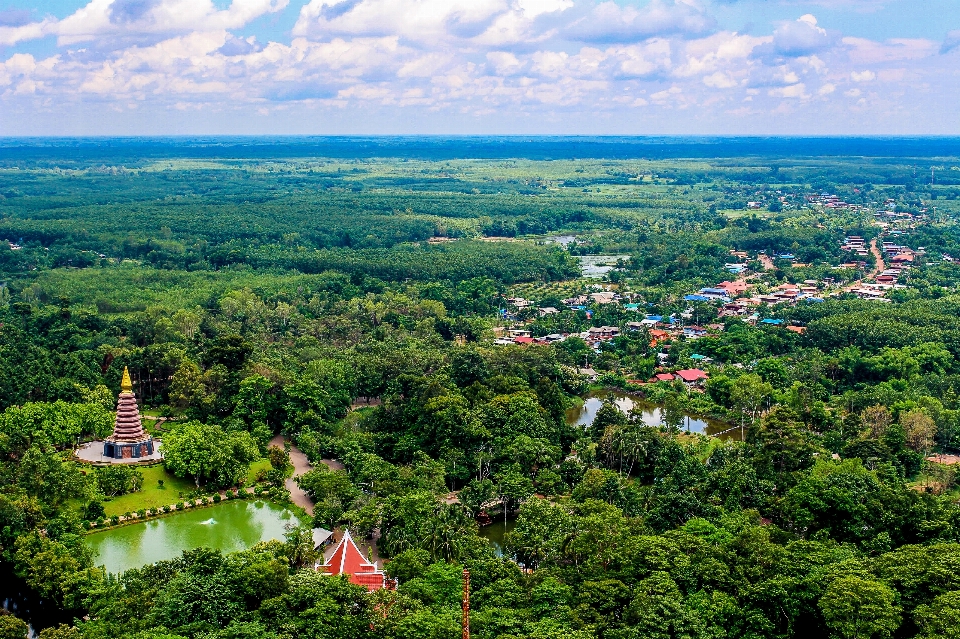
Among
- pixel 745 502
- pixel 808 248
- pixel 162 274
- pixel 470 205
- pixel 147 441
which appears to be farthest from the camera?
pixel 470 205

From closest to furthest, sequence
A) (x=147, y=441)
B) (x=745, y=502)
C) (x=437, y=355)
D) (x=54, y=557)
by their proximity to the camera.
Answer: (x=54, y=557) → (x=745, y=502) → (x=147, y=441) → (x=437, y=355)

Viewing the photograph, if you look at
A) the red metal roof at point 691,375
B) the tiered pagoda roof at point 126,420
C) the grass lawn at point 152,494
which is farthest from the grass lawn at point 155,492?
the red metal roof at point 691,375

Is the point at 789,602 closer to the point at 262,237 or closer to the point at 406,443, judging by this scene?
the point at 406,443

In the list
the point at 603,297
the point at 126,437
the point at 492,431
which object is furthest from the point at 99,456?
the point at 603,297

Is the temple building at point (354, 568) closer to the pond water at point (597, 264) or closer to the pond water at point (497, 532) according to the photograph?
the pond water at point (497, 532)

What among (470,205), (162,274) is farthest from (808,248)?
(162,274)

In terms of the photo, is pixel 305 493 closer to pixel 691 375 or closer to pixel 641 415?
pixel 641 415

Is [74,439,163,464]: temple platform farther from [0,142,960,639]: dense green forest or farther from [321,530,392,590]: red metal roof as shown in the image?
[321,530,392,590]: red metal roof
